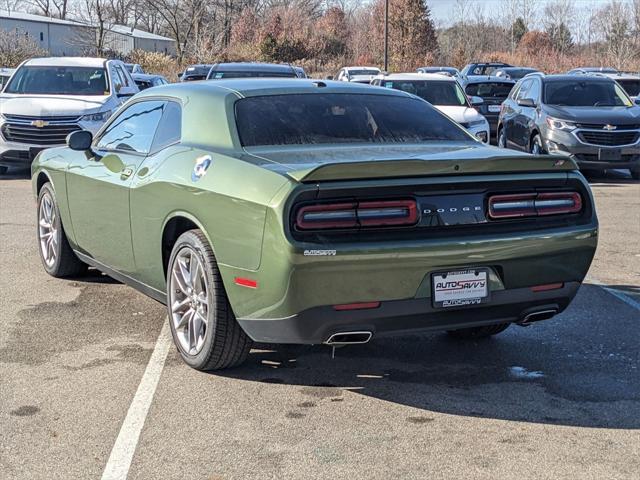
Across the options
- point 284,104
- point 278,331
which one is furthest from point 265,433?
point 284,104

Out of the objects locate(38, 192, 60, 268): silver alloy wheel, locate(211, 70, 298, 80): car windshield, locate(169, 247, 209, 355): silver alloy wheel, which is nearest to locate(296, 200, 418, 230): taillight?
locate(169, 247, 209, 355): silver alloy wheel

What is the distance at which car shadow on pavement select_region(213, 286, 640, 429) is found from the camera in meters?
4.51

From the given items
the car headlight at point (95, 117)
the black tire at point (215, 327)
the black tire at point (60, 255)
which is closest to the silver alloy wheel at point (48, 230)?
the black tire at point (60, 255)

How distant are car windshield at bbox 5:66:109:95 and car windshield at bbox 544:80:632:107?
727cm

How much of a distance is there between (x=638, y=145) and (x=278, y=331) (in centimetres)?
1111

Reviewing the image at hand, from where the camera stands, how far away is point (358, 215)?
14.0 feet

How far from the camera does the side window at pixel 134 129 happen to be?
19.2ft

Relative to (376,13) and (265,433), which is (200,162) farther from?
(376,13)

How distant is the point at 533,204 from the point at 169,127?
223 cm

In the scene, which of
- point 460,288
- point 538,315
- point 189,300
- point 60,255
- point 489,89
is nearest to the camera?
point 460,288

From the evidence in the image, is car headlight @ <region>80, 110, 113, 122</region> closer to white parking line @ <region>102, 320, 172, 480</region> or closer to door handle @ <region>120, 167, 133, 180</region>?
door handle @ <region>120, 167, 133, 180</region>

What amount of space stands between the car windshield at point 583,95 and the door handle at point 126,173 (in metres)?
10.5

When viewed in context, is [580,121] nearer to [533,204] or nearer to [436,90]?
[436,90]

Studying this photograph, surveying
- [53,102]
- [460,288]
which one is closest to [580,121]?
[53,102]
